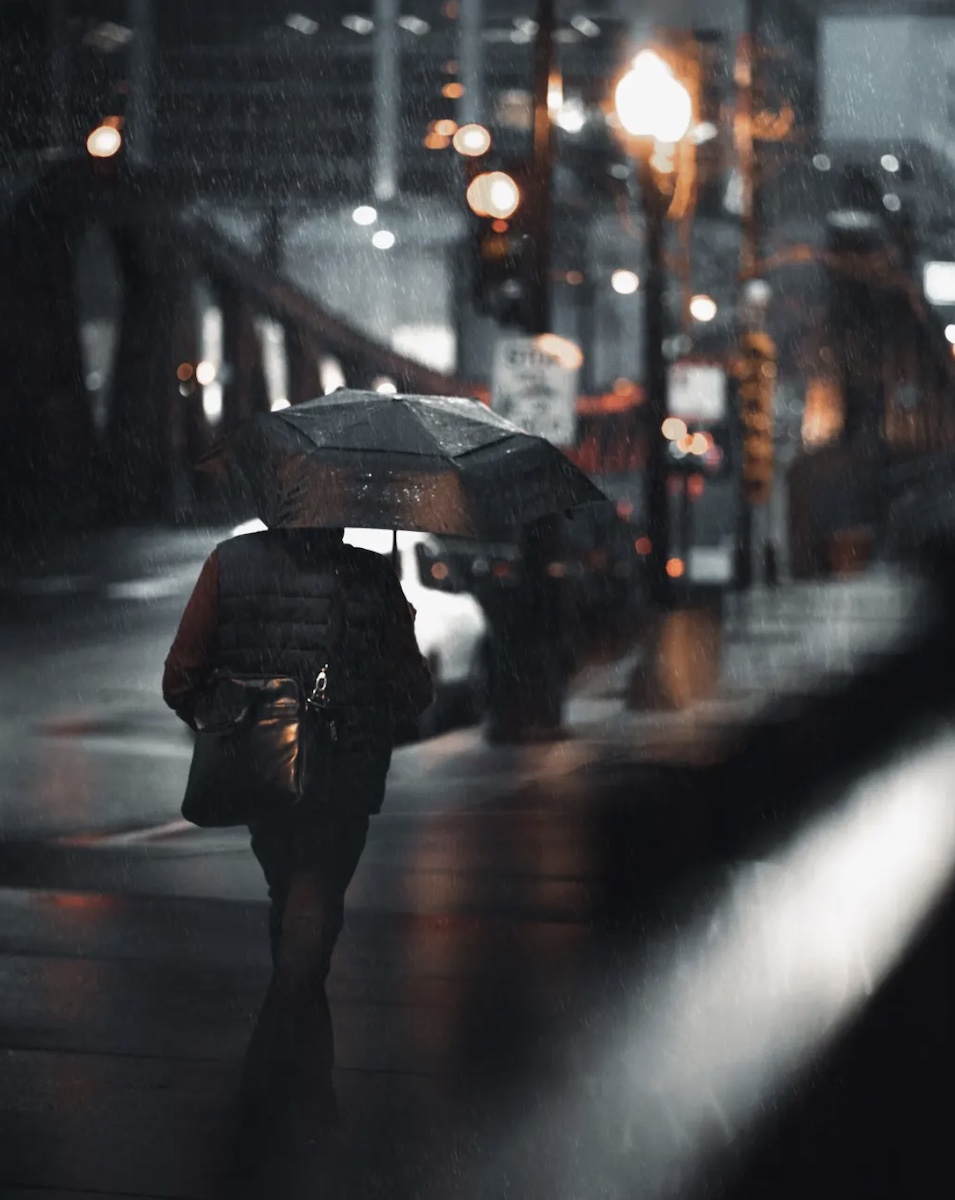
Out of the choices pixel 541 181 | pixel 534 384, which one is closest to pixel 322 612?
pixel 534 384

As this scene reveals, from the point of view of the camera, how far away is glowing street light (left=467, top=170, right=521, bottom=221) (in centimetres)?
1565

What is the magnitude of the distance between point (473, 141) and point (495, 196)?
1151 millimetres

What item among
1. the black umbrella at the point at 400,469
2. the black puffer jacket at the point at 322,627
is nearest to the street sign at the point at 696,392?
the black umbrella at the point at 400,469

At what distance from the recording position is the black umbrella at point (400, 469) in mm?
5461

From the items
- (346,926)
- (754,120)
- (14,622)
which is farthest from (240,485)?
(754,120)

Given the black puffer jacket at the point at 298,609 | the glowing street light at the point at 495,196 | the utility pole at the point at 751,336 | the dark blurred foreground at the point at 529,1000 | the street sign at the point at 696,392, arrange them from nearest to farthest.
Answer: the dark blurred foreground at the point at 529,1000, the black puffer jacket at the point at 298,609, the glowing street light at the point at 495,196, the street sign at the point at 696,392, the utility pole at the point at 751,336

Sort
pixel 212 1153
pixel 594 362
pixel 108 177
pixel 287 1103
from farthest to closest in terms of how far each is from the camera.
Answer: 1. pixel 594 362
2. pixel 108 177
3. pixel 287 1103
4. pixel 212 1153

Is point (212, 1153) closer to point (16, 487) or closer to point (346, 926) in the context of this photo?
point (346, 926)

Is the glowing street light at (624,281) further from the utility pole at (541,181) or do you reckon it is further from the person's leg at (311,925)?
the person's leg at (311,925)

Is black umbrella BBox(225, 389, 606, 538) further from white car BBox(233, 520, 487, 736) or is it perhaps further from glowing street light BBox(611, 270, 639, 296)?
glowing street light BBox(611, 270, 639, 296)

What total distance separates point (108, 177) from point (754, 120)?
19.3m

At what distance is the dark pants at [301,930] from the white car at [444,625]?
10.2m

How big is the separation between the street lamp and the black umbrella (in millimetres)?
10452

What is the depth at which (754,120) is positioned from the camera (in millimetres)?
33562
